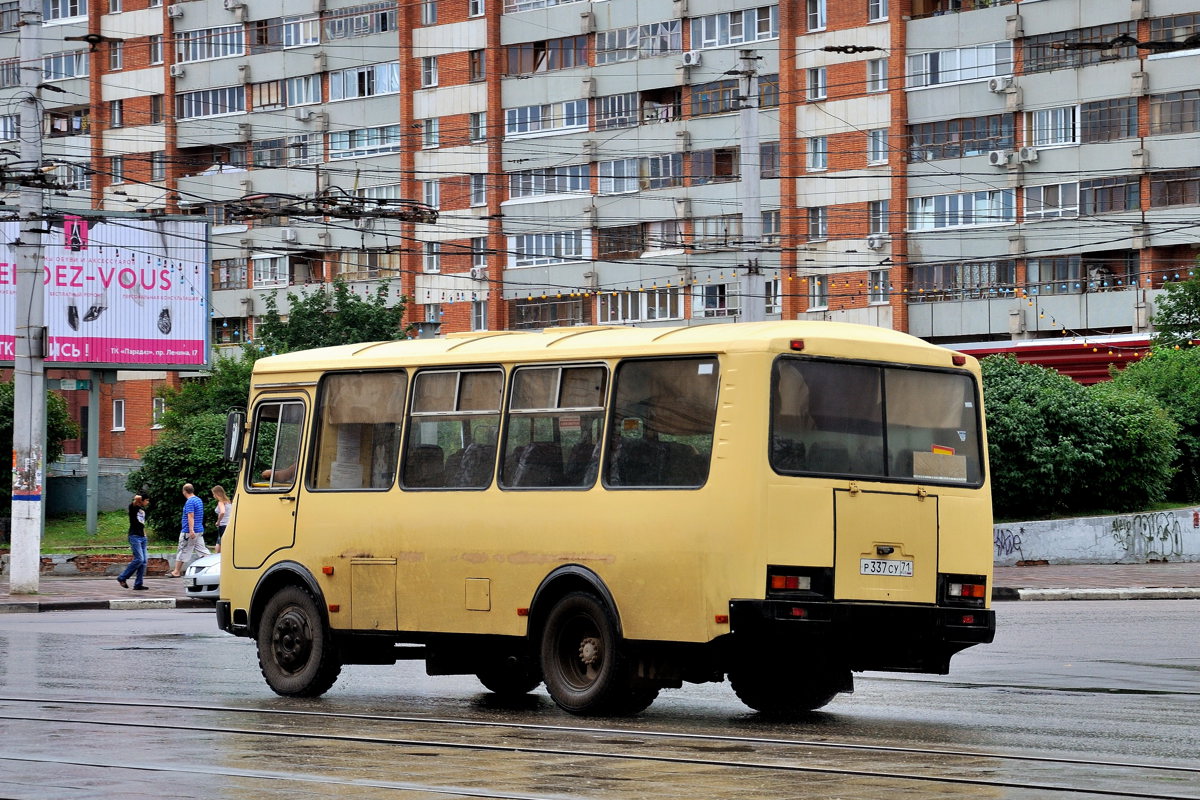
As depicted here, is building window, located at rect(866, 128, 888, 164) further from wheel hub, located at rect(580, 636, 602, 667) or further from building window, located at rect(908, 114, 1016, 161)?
wheel hub, located at rect(580, 636, 602, 667)

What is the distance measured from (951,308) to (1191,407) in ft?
53.5

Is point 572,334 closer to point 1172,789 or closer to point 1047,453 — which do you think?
point 1172,789

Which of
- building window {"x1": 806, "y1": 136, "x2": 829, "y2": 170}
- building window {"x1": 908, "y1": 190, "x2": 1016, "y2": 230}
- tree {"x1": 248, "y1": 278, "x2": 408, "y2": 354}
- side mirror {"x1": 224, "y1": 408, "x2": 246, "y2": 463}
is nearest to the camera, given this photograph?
side mirror {"x1": 224, "y1": 408, "x2": 246, "y2": 463}

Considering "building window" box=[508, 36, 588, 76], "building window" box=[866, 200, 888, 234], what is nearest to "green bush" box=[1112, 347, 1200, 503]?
"building window" box=[866, 200, 888, 234]

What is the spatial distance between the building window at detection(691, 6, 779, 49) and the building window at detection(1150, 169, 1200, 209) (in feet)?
43.9

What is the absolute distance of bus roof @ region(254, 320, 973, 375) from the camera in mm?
13352

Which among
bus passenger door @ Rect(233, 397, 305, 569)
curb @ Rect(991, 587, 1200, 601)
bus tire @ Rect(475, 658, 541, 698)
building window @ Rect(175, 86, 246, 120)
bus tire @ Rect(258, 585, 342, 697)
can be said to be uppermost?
building window @ Rect(175, 86, 246, 120)

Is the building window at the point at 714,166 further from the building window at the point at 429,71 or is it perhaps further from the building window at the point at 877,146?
the building window at the point at 429,71

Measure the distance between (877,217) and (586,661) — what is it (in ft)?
161

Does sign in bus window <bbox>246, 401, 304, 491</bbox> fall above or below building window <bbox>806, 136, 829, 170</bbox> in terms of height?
below

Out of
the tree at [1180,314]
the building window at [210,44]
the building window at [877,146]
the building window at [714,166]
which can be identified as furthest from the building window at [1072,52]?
the building window at [210,44]

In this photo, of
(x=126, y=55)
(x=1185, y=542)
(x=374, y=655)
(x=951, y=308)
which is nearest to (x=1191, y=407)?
(x=1185, y=542)

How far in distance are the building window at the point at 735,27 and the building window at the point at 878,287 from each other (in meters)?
8.41

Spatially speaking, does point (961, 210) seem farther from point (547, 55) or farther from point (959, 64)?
point (547, 55)
